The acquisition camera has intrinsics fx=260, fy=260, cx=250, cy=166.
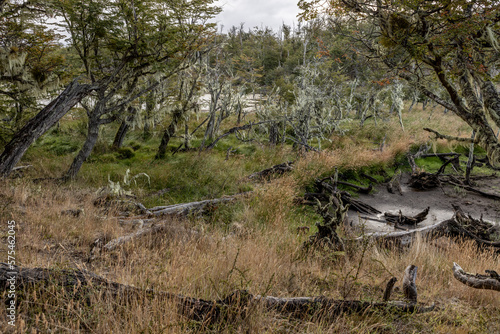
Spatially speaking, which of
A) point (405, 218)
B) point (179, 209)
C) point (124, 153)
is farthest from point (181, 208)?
point (124, 153)

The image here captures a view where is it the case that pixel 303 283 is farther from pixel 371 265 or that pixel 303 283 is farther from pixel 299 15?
pixel 299 15

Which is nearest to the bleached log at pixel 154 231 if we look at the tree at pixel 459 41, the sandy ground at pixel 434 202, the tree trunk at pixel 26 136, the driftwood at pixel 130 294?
the driftwood at pixel 130 294

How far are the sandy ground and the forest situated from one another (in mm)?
92

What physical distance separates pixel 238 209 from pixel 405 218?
16.9 feet

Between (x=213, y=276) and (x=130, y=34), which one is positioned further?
(x=130, y=34)

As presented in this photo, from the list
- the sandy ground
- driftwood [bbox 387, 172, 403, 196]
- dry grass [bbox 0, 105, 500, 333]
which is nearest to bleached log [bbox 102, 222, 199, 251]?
dry grass [bbox 0, 105, 500, 333]

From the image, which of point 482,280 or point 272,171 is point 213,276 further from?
point 272,171

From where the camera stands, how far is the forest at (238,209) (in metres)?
2.37

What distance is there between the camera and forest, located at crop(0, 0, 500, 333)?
2.37 meters

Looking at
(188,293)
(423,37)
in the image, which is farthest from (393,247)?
(188,293)

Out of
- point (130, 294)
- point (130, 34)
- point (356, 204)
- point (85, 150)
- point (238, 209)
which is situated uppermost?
point (130, 34)

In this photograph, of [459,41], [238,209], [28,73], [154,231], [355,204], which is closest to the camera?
[459,41]

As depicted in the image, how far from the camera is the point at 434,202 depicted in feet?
32.6

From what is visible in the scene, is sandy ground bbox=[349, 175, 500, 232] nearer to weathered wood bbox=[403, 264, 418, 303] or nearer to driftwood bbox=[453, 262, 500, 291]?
driftwood bbox=[453, 262, 500, 291]
